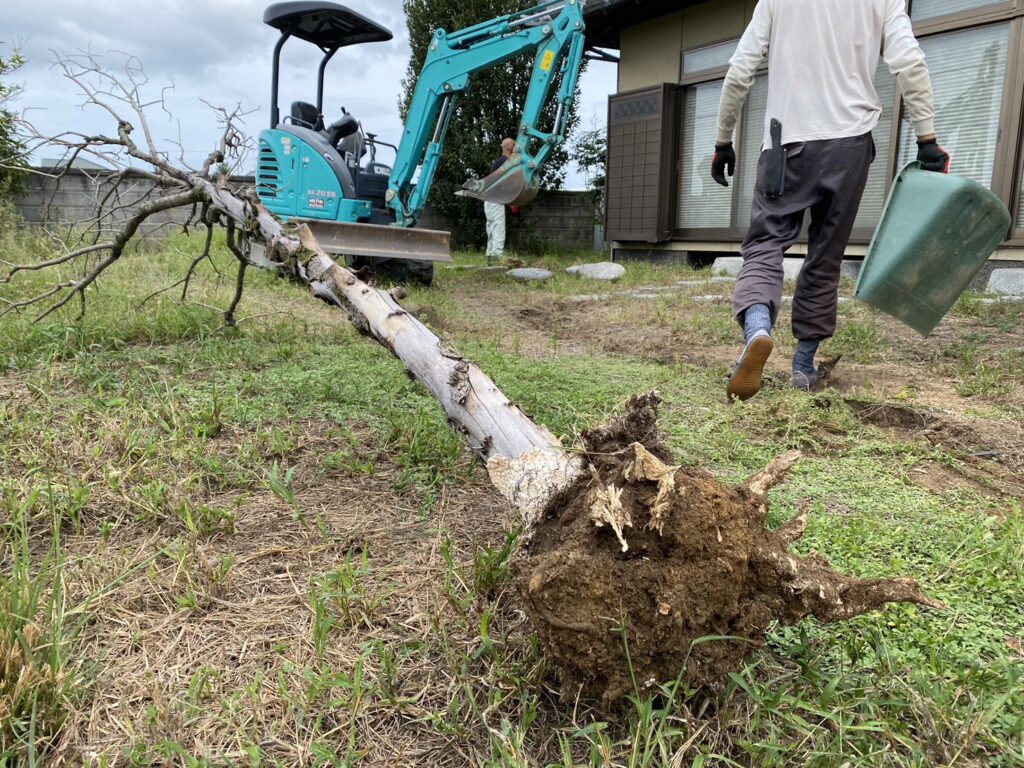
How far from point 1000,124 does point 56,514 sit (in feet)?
24.4

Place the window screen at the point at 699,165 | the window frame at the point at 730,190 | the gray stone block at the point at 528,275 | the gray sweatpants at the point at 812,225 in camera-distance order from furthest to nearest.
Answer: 1. the window screen at the point at 699,165
2. the gray stone block at the point at 528,275
3. the window frame at the point at 730,190
4. the gray sweatpants at the point at 812,225

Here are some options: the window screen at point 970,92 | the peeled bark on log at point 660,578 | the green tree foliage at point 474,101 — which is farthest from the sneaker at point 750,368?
the green tree foliage at point 474,101

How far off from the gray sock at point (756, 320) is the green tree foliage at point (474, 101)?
10.2 metres

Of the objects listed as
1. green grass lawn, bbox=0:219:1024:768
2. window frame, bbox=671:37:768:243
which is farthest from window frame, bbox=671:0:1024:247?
green grass lawn, bbox=0:219:1024:768

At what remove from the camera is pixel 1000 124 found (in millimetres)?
6094

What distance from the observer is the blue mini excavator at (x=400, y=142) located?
6.64 metres

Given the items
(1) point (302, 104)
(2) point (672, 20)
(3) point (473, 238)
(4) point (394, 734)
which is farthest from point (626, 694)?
(3) point (473, 238)

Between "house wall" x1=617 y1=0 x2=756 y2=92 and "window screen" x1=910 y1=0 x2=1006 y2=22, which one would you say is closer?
"window screen" x1=910 y1=0 x2=1006 y2=22

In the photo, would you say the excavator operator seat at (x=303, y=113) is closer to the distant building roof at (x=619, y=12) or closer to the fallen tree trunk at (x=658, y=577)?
the distant building roof at (x=619, y=12)

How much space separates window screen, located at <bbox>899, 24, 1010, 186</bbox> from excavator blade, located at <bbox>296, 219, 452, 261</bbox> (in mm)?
4520

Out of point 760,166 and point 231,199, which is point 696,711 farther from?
point 231,199

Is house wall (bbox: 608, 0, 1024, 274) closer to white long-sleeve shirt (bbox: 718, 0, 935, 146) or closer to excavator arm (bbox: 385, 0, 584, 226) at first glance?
excavator arm (bbox: 385, 0, 584, 226)

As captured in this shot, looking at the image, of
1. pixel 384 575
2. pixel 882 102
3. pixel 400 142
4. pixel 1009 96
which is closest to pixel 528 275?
pixel 400 142

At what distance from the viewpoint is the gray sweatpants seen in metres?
3.09
